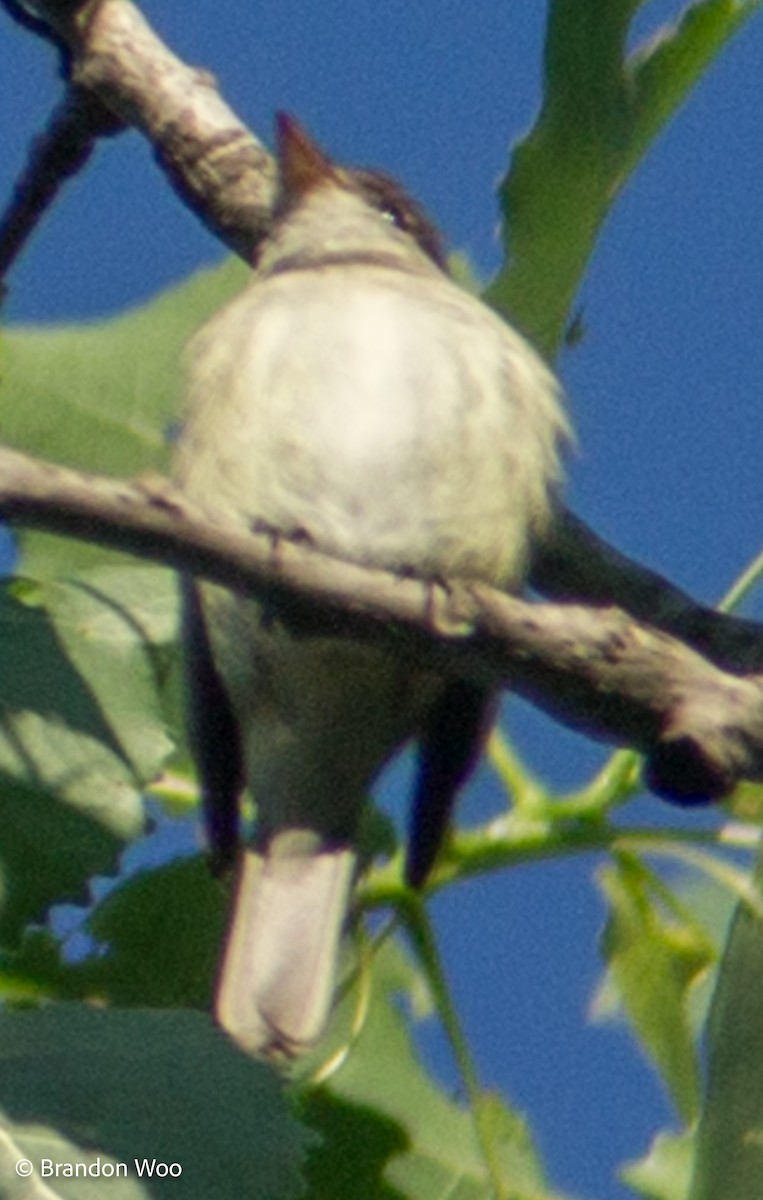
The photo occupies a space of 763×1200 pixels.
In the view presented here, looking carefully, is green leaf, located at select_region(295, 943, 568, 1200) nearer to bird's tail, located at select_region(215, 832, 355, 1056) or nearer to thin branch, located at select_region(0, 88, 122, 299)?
bird's tail, located at select_region(215, 832, 355, 1056)

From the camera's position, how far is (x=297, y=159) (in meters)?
4.45

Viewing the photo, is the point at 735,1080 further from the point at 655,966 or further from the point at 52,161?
the point at 52,161

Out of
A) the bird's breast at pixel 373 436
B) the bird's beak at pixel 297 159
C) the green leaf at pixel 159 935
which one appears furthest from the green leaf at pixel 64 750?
the bird's beak at pixel 297 159

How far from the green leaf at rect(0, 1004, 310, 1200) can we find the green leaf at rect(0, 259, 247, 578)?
0.95m

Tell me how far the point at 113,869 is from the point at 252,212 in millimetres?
1779

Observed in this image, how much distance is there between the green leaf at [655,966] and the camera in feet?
9.41

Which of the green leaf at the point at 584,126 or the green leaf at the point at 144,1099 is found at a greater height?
the green leaf at the point at 584,126

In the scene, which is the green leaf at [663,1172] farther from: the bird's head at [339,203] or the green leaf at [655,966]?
the bird's head at [339,203]

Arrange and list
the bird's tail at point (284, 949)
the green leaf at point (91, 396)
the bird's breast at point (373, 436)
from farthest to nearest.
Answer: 1. the bird's breast at point (373, 436)
2. the green leaf at point (91, 396)
3. the bird's tail at point (284, 949)

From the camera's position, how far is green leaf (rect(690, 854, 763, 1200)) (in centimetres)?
254

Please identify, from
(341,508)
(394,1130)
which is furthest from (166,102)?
(394,1130)

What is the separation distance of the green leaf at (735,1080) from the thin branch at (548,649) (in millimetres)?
295

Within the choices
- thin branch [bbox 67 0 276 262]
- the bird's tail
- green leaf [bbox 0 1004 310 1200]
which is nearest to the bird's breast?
thin branch [bbox 67 0 276 262]

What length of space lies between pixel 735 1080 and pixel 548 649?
1.78 feet
